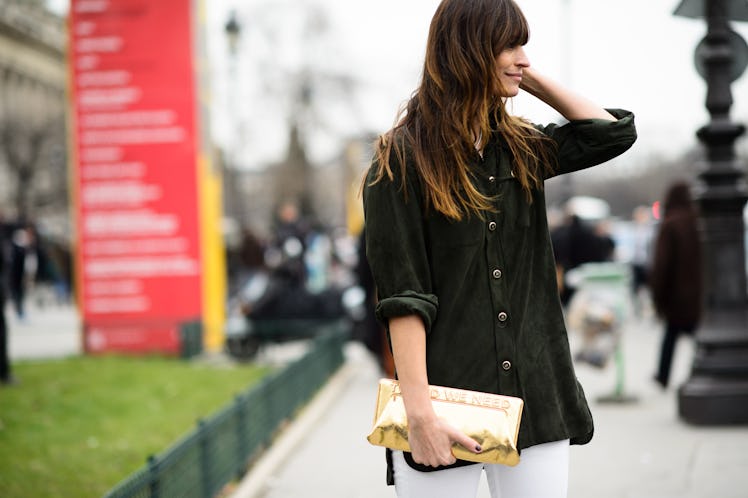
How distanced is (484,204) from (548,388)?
469mm

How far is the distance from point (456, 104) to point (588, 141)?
397mm

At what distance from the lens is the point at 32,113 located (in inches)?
2196

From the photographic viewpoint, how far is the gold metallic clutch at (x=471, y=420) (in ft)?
7.50

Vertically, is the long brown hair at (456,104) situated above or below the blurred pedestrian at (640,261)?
above

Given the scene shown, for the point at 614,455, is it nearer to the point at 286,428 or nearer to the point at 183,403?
the point at 286,428

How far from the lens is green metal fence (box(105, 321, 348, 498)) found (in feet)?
14.4

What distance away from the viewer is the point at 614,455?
6738 mm

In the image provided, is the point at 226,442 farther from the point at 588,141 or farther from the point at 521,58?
the point at 521,58

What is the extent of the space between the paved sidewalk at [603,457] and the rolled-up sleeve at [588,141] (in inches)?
135

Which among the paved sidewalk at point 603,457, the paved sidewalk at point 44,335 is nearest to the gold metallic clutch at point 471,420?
the paved sidewalk at point 603,457

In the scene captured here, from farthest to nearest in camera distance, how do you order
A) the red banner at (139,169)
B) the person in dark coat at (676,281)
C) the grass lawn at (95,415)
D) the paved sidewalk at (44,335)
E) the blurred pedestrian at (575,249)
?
the blurred pedestrian at (575,249) → the paved sidewalk at (44,335) → the red banner at (139,169) → the person in dark coat at (676,281) → the grass lawn at (95,415)

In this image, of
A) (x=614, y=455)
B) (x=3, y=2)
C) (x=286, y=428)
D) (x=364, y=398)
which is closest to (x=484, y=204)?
(x=614, y=455)

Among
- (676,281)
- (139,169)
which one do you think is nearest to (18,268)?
(139,169)

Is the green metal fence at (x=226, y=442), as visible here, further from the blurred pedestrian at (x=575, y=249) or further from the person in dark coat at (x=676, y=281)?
the blurred pedestrian at (x=575, y=249)
